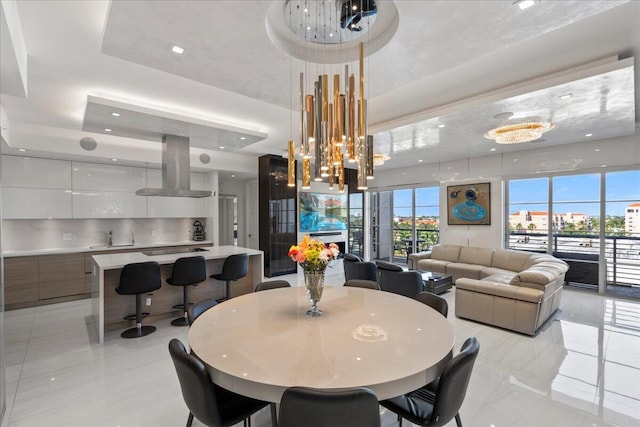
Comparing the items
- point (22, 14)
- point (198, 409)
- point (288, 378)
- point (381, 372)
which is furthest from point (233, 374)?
point (22, 14)

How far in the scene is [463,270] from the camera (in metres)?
6.26

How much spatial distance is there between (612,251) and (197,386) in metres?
A: 7.92

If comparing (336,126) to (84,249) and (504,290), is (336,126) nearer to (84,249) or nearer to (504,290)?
(504,290)

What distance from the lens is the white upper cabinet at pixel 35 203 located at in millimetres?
4980

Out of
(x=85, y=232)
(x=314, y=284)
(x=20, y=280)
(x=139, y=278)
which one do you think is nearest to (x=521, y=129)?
A: (x=314, y=284)

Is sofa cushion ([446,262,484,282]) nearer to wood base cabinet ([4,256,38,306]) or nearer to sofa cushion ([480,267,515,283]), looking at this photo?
sofa cushion ([480,267,515,283])

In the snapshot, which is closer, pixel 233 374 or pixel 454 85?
pixel 233 374

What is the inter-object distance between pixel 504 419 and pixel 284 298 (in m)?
1.96

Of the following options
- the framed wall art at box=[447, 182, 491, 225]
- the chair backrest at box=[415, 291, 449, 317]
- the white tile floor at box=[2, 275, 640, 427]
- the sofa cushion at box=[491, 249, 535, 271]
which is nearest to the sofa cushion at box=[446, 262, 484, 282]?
the sofa cushion at box=[491, 249, 535, 271]

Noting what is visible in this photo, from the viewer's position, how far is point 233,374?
137 centimetres

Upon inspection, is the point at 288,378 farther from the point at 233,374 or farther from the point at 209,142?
the point at 209,142

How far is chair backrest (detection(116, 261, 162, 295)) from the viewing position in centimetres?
359

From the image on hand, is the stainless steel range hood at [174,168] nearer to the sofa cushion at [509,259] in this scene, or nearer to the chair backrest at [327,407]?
the chair backrest at [327,407]

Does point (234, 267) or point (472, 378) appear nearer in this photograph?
point (472, 378)
